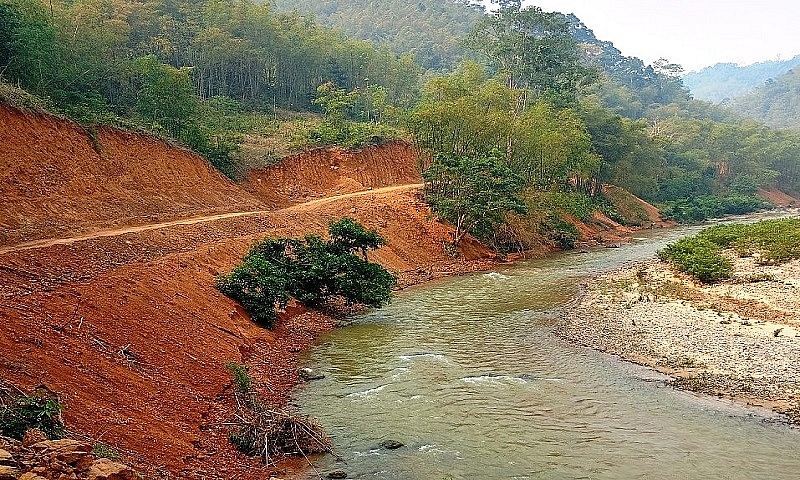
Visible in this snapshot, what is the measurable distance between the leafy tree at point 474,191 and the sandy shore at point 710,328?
30.9 ft

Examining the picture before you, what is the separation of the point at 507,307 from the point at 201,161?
67.8 feet

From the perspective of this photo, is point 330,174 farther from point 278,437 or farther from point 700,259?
point 278,437

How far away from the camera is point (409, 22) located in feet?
482

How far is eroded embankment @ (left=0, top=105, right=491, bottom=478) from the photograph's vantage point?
1095cm

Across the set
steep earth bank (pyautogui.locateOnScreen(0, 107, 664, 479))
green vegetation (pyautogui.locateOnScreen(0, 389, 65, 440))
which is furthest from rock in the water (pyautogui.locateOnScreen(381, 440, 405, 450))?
green vegetation (pyautogui.locateOnScreen(0, 389, 65, 440))

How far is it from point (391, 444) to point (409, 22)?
145413 millimetres

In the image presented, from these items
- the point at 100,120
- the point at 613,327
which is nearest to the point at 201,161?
the point at 100,120

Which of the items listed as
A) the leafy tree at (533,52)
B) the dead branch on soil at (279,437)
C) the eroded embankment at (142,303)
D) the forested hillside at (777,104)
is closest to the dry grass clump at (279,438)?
the dead branch on soil at (279,437)

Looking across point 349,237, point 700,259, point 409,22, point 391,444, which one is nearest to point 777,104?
point 409,22

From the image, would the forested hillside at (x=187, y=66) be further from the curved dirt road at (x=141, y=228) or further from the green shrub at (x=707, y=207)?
the green shrub at (x=707, y=207)

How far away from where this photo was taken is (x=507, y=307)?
2470 centimetres

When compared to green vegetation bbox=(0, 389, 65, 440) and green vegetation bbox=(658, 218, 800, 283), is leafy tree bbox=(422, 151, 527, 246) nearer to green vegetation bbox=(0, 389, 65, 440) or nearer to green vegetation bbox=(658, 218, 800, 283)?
green vegetation bbox=(658, 218, 800, 283)

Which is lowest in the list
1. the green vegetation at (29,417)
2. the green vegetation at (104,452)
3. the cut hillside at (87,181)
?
the green vegetation at (104,452)

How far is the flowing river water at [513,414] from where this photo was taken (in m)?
11.0
